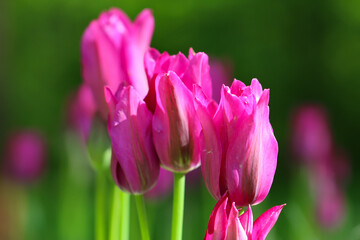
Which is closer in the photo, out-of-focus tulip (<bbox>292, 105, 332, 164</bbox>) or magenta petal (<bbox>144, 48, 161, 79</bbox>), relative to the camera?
magenta petal (<bbox>144, 48, 161, 79</bbox>)

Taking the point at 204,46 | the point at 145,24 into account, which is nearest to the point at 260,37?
the point at 204,46

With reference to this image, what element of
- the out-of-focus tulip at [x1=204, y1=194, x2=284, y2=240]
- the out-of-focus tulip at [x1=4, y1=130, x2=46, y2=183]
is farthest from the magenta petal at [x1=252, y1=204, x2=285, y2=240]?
the out-of-focus tulip at [x1=4, y1=130, x2=46, y2=183]

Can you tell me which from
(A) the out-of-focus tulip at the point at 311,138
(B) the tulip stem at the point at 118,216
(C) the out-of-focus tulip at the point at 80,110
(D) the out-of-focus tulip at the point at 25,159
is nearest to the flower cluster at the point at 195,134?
(B) the tulip stem at the point at 118,216

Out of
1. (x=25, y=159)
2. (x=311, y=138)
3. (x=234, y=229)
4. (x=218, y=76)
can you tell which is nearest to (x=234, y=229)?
(x=234, y=229)

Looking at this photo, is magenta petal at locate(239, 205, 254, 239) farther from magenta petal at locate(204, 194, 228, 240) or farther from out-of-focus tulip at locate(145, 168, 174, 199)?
out-of-focus tulip at locate(145, 168, 174, 199)

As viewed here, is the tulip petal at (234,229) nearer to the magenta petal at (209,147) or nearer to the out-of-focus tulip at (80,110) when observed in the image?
the magenta petal at (209,147)
